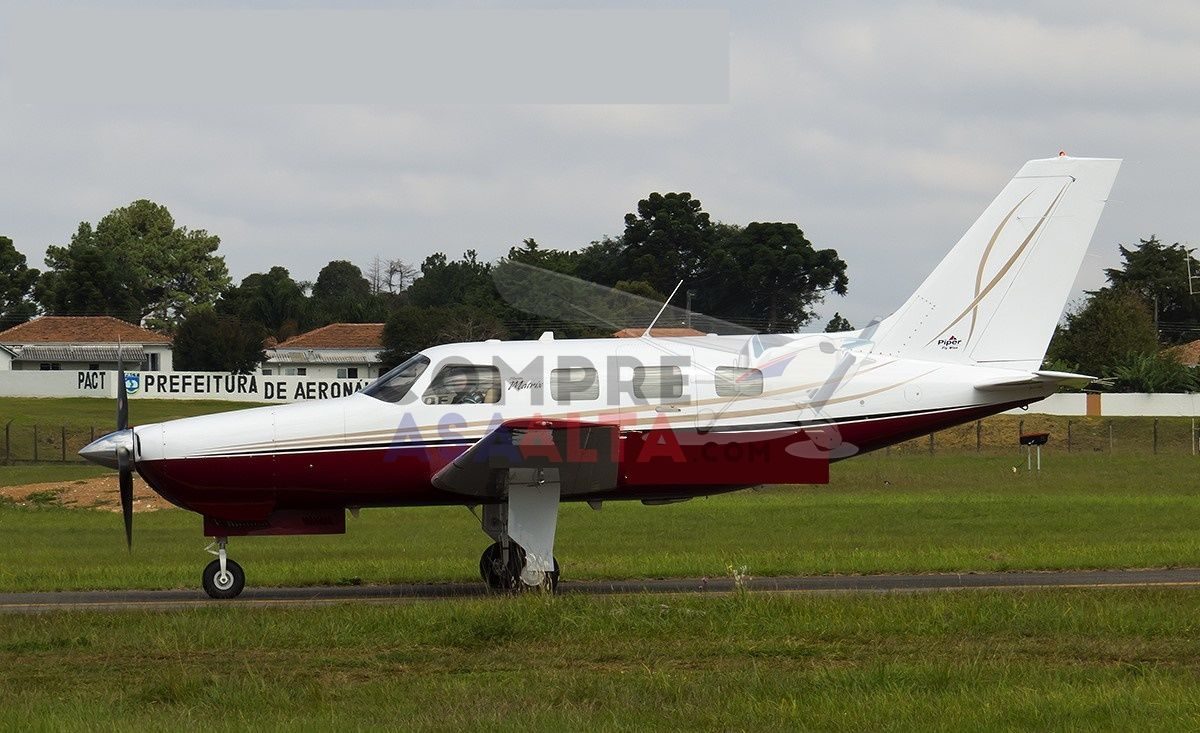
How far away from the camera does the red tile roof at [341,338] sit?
7950 cm

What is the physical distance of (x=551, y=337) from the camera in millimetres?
17531

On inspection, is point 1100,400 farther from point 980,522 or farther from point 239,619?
point 239,619

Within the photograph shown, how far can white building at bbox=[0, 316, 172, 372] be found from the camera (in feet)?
295

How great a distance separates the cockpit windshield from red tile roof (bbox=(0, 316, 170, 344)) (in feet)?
258

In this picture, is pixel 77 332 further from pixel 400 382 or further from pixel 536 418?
pixel 536 418

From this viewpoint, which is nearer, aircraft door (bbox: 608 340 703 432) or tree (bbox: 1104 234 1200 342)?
aircraft door (bbox: 608 340 703 432)

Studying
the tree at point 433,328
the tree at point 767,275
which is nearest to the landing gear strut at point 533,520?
the tree at point 433,328

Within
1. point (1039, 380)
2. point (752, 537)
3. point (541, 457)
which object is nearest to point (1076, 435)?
point (752, 537)

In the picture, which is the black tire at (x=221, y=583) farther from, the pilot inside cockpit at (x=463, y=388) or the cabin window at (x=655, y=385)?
the cabin window at (x=655, y=385)

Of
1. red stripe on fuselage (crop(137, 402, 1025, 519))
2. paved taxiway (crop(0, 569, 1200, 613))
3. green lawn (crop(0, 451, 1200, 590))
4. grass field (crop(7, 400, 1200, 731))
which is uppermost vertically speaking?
red stripe on fuselage (crop(137, 402, 1025, 519))

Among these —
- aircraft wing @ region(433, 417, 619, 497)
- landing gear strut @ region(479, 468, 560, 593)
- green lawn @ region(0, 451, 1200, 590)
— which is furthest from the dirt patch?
landing gear strut @ region(479, 468, 560, 593)

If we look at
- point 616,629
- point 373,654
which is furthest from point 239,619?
point 616,629

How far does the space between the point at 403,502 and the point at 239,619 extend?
3.82m

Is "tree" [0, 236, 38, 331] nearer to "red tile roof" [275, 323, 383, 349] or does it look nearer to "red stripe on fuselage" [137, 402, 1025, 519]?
"red tile roof" [275, 323, 383, 349]
